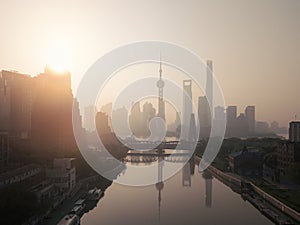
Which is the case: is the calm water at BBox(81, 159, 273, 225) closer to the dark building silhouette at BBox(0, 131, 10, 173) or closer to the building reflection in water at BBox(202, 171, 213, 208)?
the building reflection in water at BBox(202, 171, 213, 208)

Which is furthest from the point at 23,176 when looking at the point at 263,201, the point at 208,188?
the point at 263,201

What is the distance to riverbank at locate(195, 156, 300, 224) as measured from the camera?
9.30 meters

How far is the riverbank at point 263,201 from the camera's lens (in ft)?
30.5

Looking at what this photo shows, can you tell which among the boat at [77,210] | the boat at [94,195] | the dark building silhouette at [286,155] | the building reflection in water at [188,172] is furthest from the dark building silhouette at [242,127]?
the boat at [77,210]

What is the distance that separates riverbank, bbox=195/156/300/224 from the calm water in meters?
0.20

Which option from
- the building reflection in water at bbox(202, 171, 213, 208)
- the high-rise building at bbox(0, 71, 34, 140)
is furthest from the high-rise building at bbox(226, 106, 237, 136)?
the building reflection in water at bbox(202, 171, 213, 208)

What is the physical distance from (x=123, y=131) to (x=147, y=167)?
39.1 meters

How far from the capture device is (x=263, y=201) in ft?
37.0

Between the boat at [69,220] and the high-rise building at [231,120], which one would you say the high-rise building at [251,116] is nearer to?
the high-rise building at [231,120]

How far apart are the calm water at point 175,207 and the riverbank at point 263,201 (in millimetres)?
197

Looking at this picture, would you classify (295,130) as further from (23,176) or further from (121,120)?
(121,120)

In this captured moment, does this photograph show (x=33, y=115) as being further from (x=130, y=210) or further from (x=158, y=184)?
(x=130, y=210)

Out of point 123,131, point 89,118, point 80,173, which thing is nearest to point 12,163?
point 80,173

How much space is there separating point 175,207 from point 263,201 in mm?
2455
